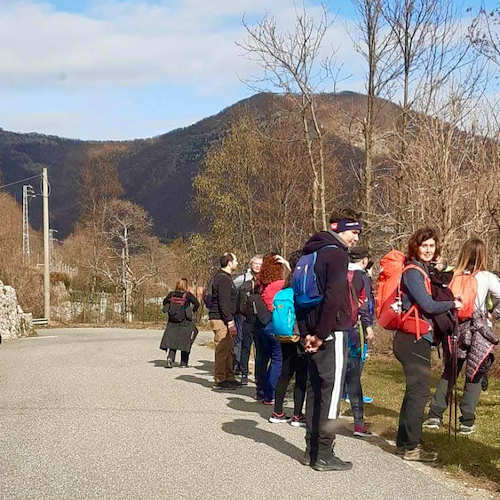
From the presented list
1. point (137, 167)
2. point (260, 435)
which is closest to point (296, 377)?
point (260, 435)

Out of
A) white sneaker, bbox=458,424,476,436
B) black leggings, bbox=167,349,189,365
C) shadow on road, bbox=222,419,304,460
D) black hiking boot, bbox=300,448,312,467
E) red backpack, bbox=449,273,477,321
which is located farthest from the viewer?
black leggings, bbox=167,349,189,365

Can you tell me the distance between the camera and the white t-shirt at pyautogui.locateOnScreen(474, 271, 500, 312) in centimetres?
718

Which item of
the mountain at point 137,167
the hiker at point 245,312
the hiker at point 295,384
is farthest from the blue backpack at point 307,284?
the mountain at point 137,167

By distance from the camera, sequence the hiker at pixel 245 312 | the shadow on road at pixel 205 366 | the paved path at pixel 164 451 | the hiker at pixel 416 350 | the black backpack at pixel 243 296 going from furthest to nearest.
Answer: the shadow on road at pixel 205 366 → the black backpack at pixel 243 296 → the hiker at pixel 245 312 → the hiker at pixel 416 350 → the paved path at pixel 164 451

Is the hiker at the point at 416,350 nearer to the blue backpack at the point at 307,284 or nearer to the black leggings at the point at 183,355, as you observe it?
the blue backpack at the point at 307,284

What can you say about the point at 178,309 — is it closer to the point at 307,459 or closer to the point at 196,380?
the point at 196,380

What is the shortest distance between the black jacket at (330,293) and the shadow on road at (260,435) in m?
1.20

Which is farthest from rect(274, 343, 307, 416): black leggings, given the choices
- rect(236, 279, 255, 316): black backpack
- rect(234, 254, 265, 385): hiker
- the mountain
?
the mountain

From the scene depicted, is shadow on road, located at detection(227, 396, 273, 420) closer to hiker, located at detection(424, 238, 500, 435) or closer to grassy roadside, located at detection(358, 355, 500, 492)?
grassy roadside, located at detection(358, 355, 500, 492)

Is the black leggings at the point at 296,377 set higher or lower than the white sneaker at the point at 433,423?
higher

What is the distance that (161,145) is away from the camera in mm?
179500

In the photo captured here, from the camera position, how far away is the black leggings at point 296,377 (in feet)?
25.7

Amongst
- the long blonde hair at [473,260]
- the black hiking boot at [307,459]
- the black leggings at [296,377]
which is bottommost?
the black hiking boot at [307,459]

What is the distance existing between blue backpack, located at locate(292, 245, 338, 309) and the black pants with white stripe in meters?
0.33
